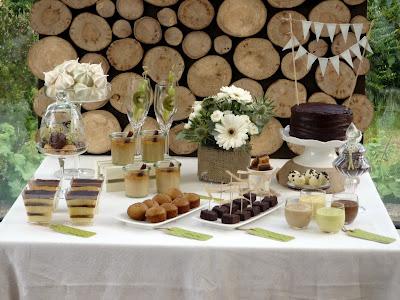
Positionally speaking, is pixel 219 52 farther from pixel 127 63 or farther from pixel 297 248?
pixel 297 248

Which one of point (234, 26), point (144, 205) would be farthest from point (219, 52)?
point (144, 205)

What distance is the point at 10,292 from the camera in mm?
2549

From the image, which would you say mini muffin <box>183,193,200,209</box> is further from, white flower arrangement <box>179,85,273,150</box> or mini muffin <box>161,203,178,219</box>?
white flower arrangement <box>179,85,273,150</box>

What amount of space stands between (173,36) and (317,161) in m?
0.86

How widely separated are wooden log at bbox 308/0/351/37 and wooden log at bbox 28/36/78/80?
3.41ft

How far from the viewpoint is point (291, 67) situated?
11.6ft

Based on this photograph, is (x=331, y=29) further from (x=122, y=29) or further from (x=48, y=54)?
(x=48, y=54)

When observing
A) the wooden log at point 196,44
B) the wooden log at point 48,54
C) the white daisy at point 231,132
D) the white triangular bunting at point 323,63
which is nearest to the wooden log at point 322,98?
the white triangular bunting at point 323,63

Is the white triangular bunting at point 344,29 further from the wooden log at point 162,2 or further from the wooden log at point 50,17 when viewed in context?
the wooden log at point 50,17

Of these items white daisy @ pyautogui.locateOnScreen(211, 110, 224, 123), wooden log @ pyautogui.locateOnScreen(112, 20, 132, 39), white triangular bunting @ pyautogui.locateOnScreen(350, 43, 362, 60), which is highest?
wooden log @ pyautogui.locateOnScreen(112, 20, 132, 39)

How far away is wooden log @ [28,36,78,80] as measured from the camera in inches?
140

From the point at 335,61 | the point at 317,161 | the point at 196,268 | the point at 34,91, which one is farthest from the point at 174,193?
the point at 34,91

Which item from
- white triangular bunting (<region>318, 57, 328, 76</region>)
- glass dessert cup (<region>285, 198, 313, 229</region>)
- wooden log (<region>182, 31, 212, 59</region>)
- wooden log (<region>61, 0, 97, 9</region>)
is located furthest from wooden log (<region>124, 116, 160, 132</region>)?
glass dessert cup (<region>285, 198, 313, 229</region>)

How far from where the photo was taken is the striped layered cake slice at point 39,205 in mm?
2645
